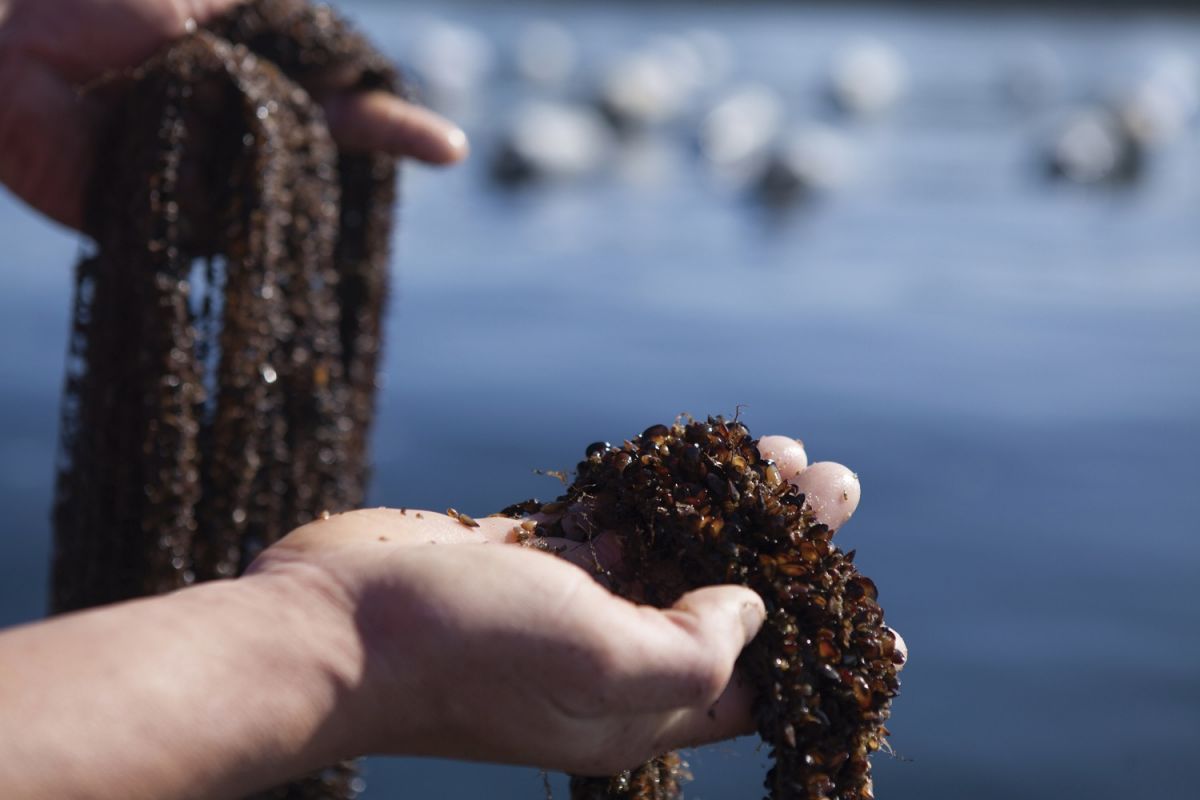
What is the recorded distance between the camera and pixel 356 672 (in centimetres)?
193

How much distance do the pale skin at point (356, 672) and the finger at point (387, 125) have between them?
1688mm

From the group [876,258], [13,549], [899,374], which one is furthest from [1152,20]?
[13,549]

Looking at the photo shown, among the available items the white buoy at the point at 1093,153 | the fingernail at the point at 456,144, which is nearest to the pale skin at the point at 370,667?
the fingernail at the point at 456,144

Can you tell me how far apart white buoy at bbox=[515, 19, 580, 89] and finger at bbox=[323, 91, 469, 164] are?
55.2ft

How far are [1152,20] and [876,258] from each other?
26.4m

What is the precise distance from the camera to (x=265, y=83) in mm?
3178

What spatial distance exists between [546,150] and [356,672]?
1184 centimetres

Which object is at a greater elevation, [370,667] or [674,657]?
[674,657]

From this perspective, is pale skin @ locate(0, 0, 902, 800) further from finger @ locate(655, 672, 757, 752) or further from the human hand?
the human hand

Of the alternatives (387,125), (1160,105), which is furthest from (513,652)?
(1160,105)

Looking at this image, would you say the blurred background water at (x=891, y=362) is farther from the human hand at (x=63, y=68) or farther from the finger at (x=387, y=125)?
the human hand at (x=63, y=68)

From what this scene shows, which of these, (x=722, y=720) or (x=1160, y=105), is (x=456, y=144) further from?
(x=1160, y=105)

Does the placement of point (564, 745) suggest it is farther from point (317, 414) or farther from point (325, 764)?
point (317, 414)

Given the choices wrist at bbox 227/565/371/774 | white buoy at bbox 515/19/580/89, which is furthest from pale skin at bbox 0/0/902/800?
white buoy at bbox 515/19/580/89
